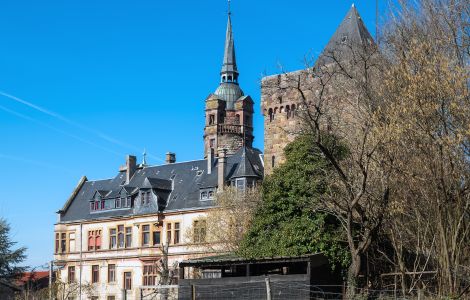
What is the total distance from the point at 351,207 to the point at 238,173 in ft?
99.9

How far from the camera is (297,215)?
3078cm

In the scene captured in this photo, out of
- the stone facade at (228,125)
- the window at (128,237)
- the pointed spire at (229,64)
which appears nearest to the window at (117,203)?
the window at (128,237)

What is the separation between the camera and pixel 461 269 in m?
25.1

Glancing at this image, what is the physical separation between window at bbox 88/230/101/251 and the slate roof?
119 cm

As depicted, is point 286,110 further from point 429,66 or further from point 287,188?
point 429,66

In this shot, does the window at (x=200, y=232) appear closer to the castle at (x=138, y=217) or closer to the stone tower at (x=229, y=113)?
the castle at (x=138, y=217)

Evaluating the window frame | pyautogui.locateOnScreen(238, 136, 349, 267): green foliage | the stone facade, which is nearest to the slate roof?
the window frame

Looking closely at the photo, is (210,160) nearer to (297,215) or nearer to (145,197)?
(145,197)

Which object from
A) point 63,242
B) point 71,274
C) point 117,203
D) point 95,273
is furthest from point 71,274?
point 117,203

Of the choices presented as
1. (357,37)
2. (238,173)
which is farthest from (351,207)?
(238,173)

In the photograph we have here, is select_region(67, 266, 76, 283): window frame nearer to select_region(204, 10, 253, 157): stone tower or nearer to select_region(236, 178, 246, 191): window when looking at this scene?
select_region(236, 178, 246, 191): window

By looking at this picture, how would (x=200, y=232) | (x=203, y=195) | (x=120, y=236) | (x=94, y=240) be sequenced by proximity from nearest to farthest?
(x=200, y=232)
(x=203, y=195)
(x=120, y=236)
(x=94, y=240)

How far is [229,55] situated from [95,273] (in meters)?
32.5

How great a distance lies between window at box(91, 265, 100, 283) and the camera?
6147 centimetres
